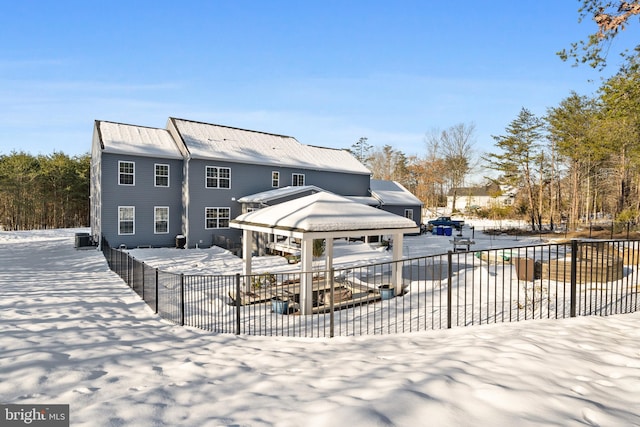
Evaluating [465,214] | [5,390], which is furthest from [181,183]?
[465,214]

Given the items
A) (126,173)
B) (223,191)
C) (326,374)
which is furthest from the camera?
(223,191)

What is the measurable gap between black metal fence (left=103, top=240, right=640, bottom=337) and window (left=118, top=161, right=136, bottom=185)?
8.82 metres

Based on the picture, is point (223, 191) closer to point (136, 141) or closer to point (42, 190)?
Result: point (136, 141)

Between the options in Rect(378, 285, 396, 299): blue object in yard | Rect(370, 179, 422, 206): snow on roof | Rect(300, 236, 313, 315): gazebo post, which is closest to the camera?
Rect(300, 236, 313, 315): gazebo post

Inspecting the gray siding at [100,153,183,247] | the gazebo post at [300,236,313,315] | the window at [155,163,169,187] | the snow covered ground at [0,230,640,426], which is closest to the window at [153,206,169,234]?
the gray siding at [100,153,183,247]

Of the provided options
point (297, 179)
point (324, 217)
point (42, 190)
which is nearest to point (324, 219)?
point (324, 217)

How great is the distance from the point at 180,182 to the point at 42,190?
20.9 metres

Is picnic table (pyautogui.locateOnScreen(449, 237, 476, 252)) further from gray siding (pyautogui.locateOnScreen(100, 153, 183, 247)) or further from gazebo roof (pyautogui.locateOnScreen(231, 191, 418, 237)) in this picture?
gray siding (pyautogui.locateOnScreen(100, 153, 183, 247))

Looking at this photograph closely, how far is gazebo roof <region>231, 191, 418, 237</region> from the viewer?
9.27 metres

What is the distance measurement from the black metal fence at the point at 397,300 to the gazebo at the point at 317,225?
1.36 feet

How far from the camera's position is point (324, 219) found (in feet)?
30.9

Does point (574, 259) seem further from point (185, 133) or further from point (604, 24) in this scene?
point (185, 133)

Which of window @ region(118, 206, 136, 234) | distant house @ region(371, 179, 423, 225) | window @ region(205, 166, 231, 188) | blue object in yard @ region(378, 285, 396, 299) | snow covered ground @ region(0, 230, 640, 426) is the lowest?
blue object in yard @ region(378, 285, 396, 299)

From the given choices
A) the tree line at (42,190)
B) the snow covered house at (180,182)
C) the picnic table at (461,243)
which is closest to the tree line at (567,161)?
the picnic table at (461,243)
